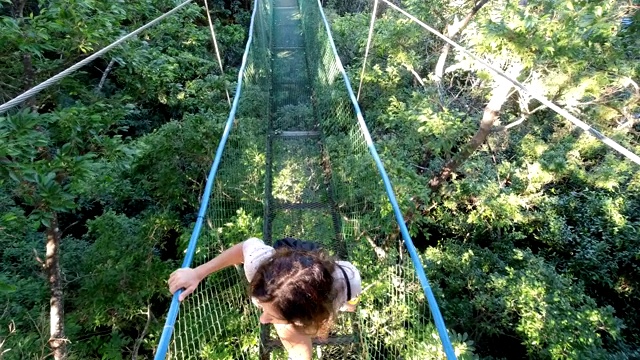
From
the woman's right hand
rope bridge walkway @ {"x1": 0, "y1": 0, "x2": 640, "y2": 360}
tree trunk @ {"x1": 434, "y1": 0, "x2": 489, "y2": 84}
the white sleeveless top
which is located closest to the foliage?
tree trunk @ {"x1": 434, "y1": 0, "x2": 489, "y2": 84}

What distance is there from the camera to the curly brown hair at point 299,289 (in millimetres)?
834

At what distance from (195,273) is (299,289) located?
397 mm

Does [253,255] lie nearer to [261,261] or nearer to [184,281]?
[261,261]

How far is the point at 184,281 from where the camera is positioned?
1.07 metres

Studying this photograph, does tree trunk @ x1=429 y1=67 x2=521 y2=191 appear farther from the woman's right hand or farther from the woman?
the woman's right hand

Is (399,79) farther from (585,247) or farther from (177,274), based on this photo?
(177,274)

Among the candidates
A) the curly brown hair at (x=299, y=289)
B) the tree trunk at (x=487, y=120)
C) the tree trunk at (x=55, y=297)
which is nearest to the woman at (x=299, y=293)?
the curly brown hair at (x=299, y=289)

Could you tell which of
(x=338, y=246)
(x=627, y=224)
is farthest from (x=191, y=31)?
(x=627, y=224)

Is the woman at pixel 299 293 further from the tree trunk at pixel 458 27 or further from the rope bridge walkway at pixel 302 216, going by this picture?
the tree trunk at pixel 458 27

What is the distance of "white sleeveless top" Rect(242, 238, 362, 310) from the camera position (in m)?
0.97

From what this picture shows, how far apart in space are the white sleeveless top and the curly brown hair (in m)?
0.08

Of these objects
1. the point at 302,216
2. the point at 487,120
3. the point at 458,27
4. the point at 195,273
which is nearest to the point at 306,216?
the point at 302,216

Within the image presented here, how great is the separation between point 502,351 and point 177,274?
9.70 feet

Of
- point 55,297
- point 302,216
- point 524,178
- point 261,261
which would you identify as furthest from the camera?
point 524,178
